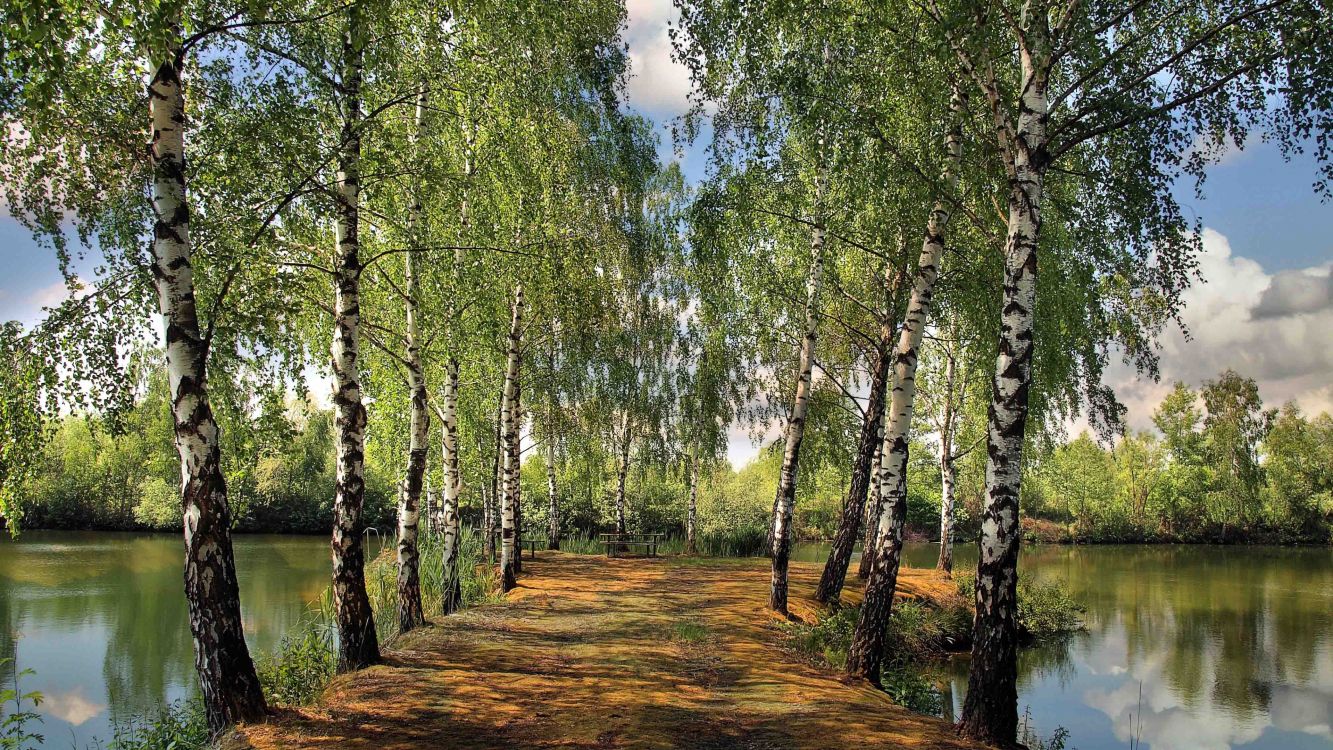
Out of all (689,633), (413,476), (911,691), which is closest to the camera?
(911,691)

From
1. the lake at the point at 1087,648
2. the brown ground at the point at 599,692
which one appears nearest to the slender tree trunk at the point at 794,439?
the brown ground at the point at 599,692

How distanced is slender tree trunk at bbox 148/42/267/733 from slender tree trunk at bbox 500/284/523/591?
25.6 feet

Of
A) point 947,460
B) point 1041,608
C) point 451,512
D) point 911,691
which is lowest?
point 1041,608

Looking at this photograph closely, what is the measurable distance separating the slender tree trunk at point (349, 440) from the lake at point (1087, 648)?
4.07 meters

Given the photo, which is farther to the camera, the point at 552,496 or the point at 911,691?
the point at 552,496

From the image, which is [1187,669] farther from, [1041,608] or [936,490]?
[936,490]

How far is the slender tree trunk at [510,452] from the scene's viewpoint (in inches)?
523

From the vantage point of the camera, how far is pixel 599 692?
6.56 m

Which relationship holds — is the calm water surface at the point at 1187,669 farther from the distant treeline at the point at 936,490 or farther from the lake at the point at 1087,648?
the distant treeline at the point at 936,490

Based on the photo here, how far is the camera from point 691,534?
24797 mm

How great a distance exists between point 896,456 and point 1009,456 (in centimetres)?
259

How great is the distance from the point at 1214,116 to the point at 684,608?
9.48 m

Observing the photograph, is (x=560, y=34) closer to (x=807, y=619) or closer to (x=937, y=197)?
(x=937, y=197)

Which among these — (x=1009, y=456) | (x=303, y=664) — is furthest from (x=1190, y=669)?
(x=303, y=664)
